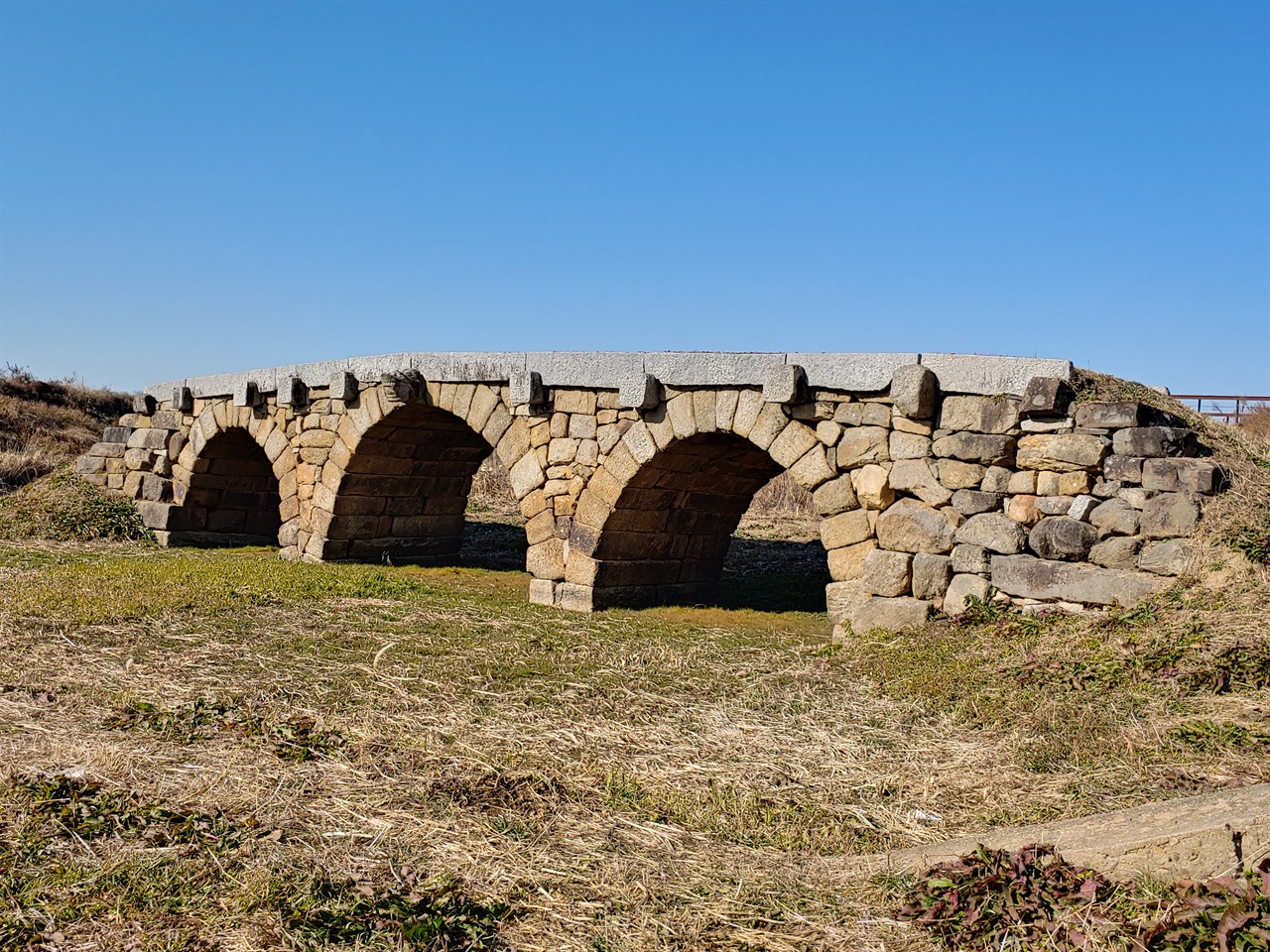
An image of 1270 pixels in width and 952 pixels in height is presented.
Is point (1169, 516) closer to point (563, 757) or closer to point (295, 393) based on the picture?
point (563, 757)

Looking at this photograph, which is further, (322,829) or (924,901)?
(322,829)

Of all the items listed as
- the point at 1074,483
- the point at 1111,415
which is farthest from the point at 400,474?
the point at 1111,415

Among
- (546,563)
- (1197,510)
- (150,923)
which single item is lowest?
(150,923)

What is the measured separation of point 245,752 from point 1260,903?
422 cm

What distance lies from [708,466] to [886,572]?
2374 mm

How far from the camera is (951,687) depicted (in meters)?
6.39

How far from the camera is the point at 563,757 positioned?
17.5 feet

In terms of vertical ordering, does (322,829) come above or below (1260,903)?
below

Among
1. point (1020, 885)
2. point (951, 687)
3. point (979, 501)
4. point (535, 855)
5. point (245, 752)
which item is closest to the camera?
point (1020, 885)

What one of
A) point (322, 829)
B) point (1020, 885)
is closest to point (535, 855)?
point (322, 829)

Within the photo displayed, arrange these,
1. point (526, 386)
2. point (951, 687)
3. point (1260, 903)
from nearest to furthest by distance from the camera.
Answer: point (1260, 903), point (951, 687), point (526, 386)

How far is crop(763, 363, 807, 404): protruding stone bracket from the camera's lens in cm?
806

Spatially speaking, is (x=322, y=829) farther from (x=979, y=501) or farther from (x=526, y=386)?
(x=526, y=386)

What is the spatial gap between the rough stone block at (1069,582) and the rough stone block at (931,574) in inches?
13.5
